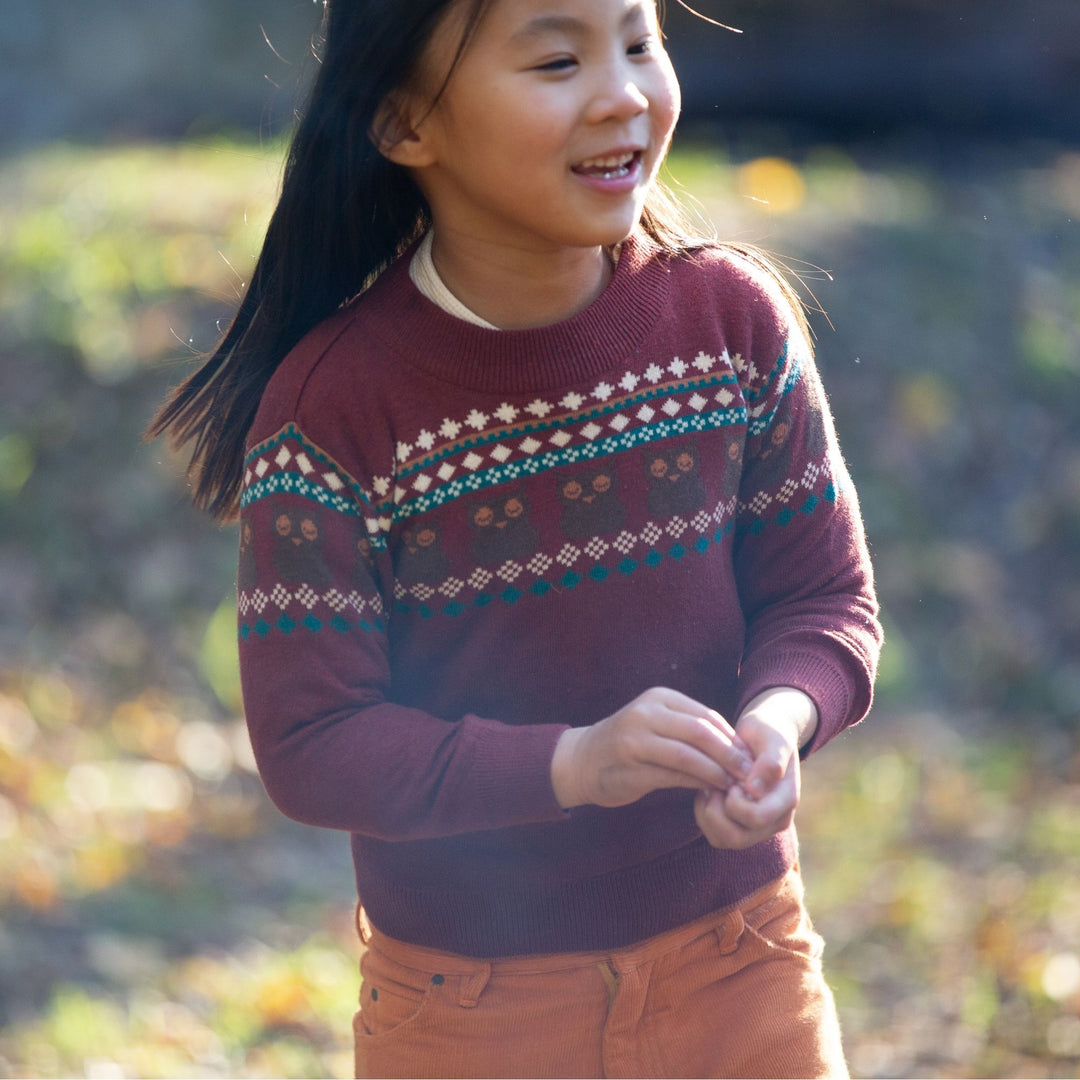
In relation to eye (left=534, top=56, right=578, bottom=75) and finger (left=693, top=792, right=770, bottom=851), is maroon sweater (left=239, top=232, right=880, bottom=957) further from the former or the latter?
eye (left=534, top=56, right=578, bottom=75)

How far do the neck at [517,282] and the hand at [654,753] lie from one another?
20.0 inches

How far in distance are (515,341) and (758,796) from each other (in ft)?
1.90

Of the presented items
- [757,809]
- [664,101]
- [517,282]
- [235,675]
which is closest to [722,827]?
[757,809]

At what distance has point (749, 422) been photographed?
1853 millimetres

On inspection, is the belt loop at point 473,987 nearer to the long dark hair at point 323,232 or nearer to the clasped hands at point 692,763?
the clasped hands at point 692,763

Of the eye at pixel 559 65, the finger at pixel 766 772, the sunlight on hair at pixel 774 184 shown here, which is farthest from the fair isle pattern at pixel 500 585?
the sunlight on hair at pixel 774 184

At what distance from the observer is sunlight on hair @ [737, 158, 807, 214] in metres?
6.16

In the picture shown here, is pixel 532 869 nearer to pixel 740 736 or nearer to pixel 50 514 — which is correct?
pixel 740 736

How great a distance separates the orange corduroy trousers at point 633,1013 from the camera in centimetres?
179

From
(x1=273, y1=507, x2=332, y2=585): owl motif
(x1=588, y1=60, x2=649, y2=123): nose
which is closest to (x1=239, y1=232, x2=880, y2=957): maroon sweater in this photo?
(x1=273, y1=507, x2=332, y2=585): owl motif

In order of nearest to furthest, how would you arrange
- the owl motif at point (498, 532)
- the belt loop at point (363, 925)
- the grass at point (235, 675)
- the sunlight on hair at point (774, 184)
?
the owl motif at point (498, 532) < the belt loop at point (363, 925) < the grass at point (235, 675) < the sunlight on hair at point (774, 184)

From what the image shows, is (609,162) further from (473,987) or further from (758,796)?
(473,987)

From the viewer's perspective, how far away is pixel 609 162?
171 cm

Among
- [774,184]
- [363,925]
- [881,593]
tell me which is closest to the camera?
[363,925]
